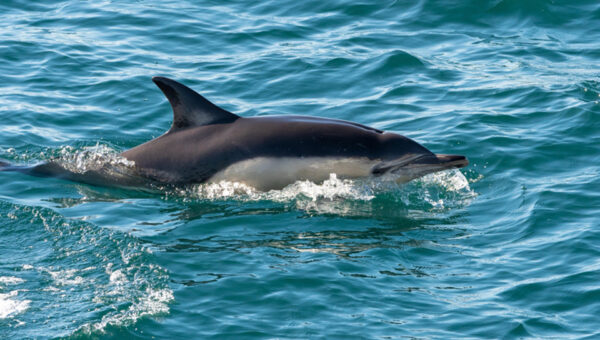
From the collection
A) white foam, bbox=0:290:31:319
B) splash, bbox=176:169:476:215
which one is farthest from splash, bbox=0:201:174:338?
splash, bbox=176:169:476:215

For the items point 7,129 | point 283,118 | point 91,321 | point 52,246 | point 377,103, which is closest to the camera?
point 91,321

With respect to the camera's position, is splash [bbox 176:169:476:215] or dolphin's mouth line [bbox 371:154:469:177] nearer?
dolphin's mouth line [bbox 371:154:469:177]

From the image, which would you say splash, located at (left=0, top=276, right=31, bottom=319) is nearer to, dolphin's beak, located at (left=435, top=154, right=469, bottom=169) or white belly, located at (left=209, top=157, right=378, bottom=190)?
white belly, located at (left=209, top=157, right=378, bottom=190)

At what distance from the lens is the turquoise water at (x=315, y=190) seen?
9.84m

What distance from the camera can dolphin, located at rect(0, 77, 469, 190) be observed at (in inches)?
509

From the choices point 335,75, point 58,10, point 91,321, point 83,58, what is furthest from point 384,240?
point 58,10

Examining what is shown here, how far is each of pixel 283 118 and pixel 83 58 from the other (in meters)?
8.11

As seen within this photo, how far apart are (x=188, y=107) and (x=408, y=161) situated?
309cm

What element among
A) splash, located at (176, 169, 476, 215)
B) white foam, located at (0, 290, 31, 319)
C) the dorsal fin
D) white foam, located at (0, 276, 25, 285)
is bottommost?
white foam, located at (0, 290, 31, 319)

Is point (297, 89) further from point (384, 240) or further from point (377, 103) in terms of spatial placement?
point (384, 240)

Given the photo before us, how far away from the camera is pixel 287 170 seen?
13.0m

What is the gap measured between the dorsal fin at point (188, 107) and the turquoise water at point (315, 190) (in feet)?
3.11

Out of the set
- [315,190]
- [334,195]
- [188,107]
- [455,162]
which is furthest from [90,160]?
[455,162]

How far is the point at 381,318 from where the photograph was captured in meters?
9.67
